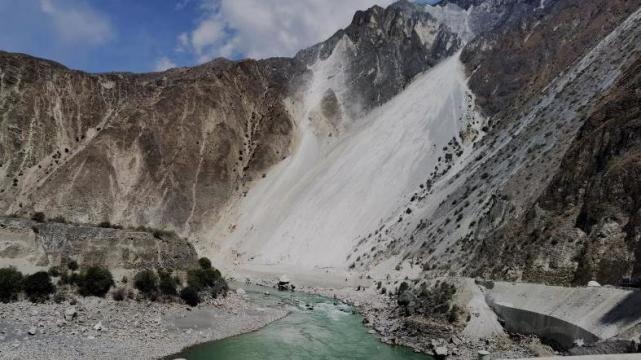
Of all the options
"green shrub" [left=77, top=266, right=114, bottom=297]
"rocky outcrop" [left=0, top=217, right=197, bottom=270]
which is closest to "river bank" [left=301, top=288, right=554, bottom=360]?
Result: "rocky outcrop" [left=0, top=217, right=197, bottom=270]

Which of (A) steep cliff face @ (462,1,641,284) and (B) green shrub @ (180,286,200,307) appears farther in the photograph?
(B) green shrub @ (180,286,200,307)

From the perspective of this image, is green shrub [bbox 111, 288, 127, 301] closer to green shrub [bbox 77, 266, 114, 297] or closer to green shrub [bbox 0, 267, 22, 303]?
green shrub [bbox 77, 266, 114, 297]

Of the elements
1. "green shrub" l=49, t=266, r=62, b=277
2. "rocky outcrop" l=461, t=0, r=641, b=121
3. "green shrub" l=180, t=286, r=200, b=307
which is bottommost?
"green shrub" l=180, t=286, r=200, b=307

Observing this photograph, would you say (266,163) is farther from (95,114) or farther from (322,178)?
(95,114)

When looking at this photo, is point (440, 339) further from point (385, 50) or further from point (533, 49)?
point (385, 50)

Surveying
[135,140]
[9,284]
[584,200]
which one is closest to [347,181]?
[135,140]

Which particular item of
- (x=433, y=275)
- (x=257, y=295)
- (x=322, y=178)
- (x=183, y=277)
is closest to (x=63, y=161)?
(x=322, y=178)
